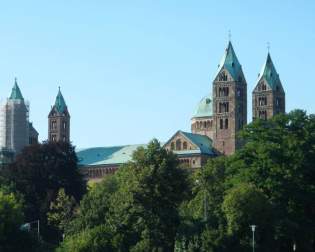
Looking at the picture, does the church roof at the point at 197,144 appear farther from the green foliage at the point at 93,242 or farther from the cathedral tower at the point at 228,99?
the green foliage at the point at 93,242

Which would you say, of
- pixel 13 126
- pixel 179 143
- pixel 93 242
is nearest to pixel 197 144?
pixel 179 143

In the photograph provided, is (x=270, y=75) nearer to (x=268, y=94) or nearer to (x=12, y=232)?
(x=268, y=94)

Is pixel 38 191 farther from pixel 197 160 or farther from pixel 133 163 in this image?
pixel 197 160

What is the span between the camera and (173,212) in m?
76.3

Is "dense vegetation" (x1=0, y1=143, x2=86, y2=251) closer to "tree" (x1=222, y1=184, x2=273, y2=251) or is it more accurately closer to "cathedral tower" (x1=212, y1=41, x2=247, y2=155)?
"tree" (x1=222, y1=184, x2=273, y2=251)

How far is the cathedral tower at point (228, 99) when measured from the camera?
182000mm

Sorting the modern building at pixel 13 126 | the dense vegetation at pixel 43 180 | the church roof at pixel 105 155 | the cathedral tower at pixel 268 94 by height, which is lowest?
the dense vegetation at pixel 43 180

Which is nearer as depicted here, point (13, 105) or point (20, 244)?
point (20, 244)

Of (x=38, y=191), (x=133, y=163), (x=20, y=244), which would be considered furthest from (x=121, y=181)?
(x=38, y=191)

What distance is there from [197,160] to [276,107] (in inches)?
815

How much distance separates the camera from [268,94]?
191m

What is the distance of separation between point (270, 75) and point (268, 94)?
11.0ft

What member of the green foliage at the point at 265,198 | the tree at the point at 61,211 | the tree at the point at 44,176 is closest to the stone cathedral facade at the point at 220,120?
the tree at the point at 44,176

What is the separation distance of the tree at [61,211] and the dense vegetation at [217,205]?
2.30m
